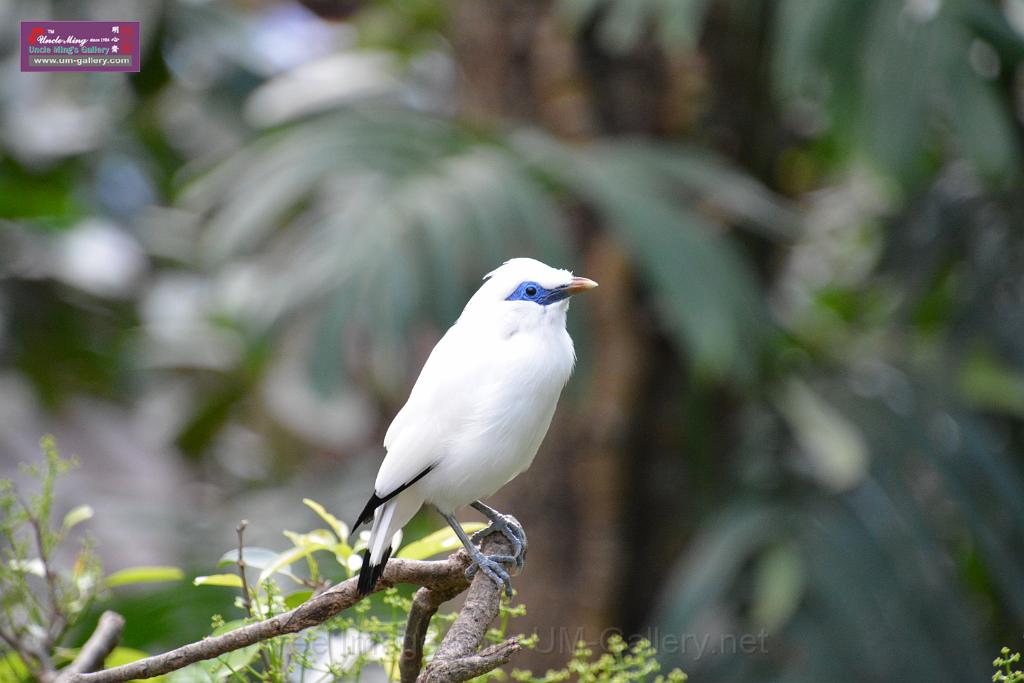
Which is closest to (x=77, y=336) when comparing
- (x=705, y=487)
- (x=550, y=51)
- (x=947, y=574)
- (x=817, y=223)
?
(x=550, y=51)

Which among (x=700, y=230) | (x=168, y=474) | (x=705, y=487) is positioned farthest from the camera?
(x=168, y=474)

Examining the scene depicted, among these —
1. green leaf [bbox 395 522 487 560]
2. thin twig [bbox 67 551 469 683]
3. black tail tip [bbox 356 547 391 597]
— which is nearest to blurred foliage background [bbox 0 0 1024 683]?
green leaf [bbox 395 522 487 560]

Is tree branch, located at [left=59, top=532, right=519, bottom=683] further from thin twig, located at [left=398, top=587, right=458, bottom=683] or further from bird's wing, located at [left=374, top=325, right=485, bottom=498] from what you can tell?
bird's wing, located at [left=374, top=325, right=485, bottom=498]

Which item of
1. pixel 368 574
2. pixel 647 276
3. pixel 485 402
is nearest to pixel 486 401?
pixel 485 402

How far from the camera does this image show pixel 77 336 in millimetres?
6285

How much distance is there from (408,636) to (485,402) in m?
0.36

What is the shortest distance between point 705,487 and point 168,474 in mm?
5355

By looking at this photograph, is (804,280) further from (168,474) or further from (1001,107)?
(168,474)

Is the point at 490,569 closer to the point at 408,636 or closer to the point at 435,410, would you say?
the point at 408,636

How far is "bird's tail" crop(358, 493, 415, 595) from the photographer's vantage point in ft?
5.01

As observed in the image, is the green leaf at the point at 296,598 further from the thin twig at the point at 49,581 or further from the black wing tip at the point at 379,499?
the thin twig at the point at 49,581

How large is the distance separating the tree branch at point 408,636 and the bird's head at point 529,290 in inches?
16.4

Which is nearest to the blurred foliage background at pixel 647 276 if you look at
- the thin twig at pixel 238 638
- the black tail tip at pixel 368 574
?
the black tail tip at pixel 368 574

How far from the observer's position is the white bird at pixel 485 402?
164 cm
